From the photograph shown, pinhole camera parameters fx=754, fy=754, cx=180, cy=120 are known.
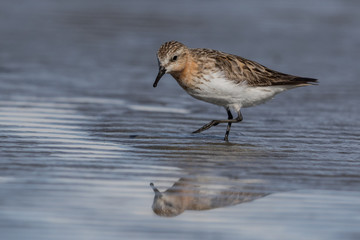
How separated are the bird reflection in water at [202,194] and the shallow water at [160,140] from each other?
0.02 m

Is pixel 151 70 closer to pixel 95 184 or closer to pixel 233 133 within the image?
pixel 233 133

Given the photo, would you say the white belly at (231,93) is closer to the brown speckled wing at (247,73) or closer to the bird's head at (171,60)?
the brown speckled wing at (247,73)

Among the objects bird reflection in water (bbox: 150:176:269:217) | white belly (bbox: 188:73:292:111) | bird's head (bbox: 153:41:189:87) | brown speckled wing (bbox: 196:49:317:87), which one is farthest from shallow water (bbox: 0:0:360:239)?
bird's head (bbox: 153:41:189:87)

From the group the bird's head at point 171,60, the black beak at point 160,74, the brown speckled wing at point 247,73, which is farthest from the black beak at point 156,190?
the brown speckled wing at point 247,73

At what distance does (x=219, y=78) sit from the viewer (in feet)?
30.3

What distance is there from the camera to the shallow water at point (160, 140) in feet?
19.1

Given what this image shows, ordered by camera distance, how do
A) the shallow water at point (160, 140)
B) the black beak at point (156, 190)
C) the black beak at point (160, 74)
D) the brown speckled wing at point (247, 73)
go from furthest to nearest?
the brown speckled wing at point (247, 73)
the black beak at point (160, 74)
the black beak at point (156, 190)
the shallow water at point (160, 140)

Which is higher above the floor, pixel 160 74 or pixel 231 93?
pixel 160 74

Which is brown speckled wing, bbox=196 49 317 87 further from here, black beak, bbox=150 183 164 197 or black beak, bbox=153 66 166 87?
black beak, bbox=150 183 164 197

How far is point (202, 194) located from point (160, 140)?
2440 millimetres

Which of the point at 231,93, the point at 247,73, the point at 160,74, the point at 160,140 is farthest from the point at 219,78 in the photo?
the point at 160,140

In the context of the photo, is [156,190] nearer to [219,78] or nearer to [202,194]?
[202,194]

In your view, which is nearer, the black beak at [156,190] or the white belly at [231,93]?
the black beak at [156,190]

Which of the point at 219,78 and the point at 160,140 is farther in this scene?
the point at 219,78
